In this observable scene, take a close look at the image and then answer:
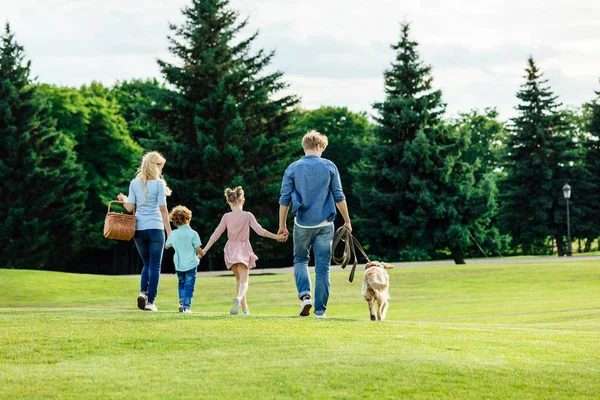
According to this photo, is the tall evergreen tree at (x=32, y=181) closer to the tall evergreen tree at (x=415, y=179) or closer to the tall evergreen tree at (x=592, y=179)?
the tall evergreen tree at (x=415, y=179)

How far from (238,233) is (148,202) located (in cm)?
137

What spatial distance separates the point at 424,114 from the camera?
53000mm

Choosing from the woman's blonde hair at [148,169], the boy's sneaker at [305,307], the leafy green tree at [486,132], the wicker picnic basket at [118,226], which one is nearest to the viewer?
the boy's sneaker at [305,307]

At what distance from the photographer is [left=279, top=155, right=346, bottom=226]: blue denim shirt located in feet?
37.9

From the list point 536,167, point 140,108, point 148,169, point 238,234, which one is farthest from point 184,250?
point 536,167

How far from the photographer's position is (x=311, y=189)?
11.5 metres

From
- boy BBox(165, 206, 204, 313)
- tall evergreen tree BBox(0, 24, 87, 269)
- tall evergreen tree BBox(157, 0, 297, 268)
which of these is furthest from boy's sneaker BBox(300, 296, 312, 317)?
tall evergreen tree BBox(0, 24, 87, 269)

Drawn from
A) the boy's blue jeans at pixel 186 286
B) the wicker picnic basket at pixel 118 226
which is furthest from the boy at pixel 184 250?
the wicker picnic basket at pixel 118 226

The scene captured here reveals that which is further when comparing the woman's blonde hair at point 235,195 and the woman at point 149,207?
the woman's blonde hair at point 235,195

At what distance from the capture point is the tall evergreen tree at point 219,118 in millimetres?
49094

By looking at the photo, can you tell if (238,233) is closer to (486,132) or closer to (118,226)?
(118,226)

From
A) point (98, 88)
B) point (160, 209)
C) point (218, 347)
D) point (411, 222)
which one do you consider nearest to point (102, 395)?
point (218, 347)

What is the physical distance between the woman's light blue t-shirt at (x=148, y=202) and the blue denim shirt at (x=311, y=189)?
6.23 feet

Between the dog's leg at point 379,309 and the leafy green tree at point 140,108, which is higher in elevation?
the leafy green tree at point 140,108
